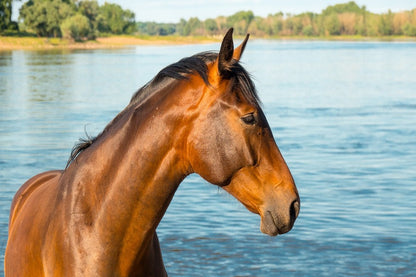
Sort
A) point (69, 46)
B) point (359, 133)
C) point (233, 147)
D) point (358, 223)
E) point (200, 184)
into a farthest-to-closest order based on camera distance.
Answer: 1. point (69, 46)
2. point (359, 133)
3. point (200, 184)
4. point (358, 223)
5. point (233, 147)

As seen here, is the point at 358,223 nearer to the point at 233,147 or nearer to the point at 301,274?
the point at 301,274

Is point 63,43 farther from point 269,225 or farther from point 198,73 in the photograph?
point 269,225

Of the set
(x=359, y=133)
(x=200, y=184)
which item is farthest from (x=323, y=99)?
(x=200, y=184)

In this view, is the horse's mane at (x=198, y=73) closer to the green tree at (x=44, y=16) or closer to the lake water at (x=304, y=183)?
the lake water at (x=304, y=183)

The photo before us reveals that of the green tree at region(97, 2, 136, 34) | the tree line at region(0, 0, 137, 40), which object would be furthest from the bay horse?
the green tree at region(97, 2, 136, 34)

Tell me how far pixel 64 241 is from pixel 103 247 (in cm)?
17

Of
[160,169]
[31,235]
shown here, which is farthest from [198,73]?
[31,235]

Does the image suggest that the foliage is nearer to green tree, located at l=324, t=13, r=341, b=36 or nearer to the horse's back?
green tree, located at l=324, t=13, r=341, b=36

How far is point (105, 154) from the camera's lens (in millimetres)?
2771

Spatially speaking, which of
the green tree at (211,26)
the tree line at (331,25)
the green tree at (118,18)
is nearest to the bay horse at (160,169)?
the tree line at (331,25)

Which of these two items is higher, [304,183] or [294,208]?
[294,208]

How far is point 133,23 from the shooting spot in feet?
494

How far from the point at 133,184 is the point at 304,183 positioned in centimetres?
881

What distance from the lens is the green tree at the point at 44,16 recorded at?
3770 inches
